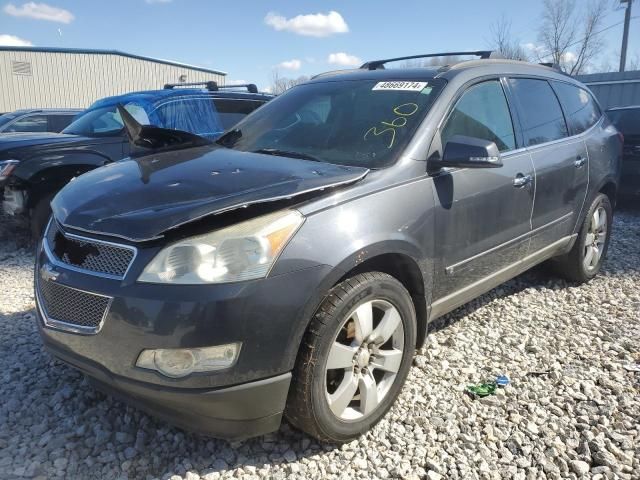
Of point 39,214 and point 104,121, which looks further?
point 104,121

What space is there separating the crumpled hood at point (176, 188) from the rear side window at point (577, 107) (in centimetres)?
252

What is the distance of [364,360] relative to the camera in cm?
235

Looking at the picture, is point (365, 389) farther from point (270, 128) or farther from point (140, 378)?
point (270, 128)

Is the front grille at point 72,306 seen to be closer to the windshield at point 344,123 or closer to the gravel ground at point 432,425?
the gravel ground at point 432,425

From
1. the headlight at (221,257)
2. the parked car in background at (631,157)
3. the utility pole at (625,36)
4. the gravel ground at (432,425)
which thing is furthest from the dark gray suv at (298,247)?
the utility pole at (625,36)

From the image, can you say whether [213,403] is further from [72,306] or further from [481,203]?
[481,203]

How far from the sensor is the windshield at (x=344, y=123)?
2719 millimetres

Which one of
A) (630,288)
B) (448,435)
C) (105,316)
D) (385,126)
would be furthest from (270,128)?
(630,288)

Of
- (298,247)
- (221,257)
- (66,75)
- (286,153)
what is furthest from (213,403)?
(66,75)

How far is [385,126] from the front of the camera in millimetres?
2803

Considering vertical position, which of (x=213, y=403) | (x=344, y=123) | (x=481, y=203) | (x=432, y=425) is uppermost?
(x=344, y=123)

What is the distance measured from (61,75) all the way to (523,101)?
29.5 m

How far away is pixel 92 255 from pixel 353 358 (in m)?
1.19

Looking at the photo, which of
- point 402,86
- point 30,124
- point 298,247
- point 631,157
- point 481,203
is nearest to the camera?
point 298,247
